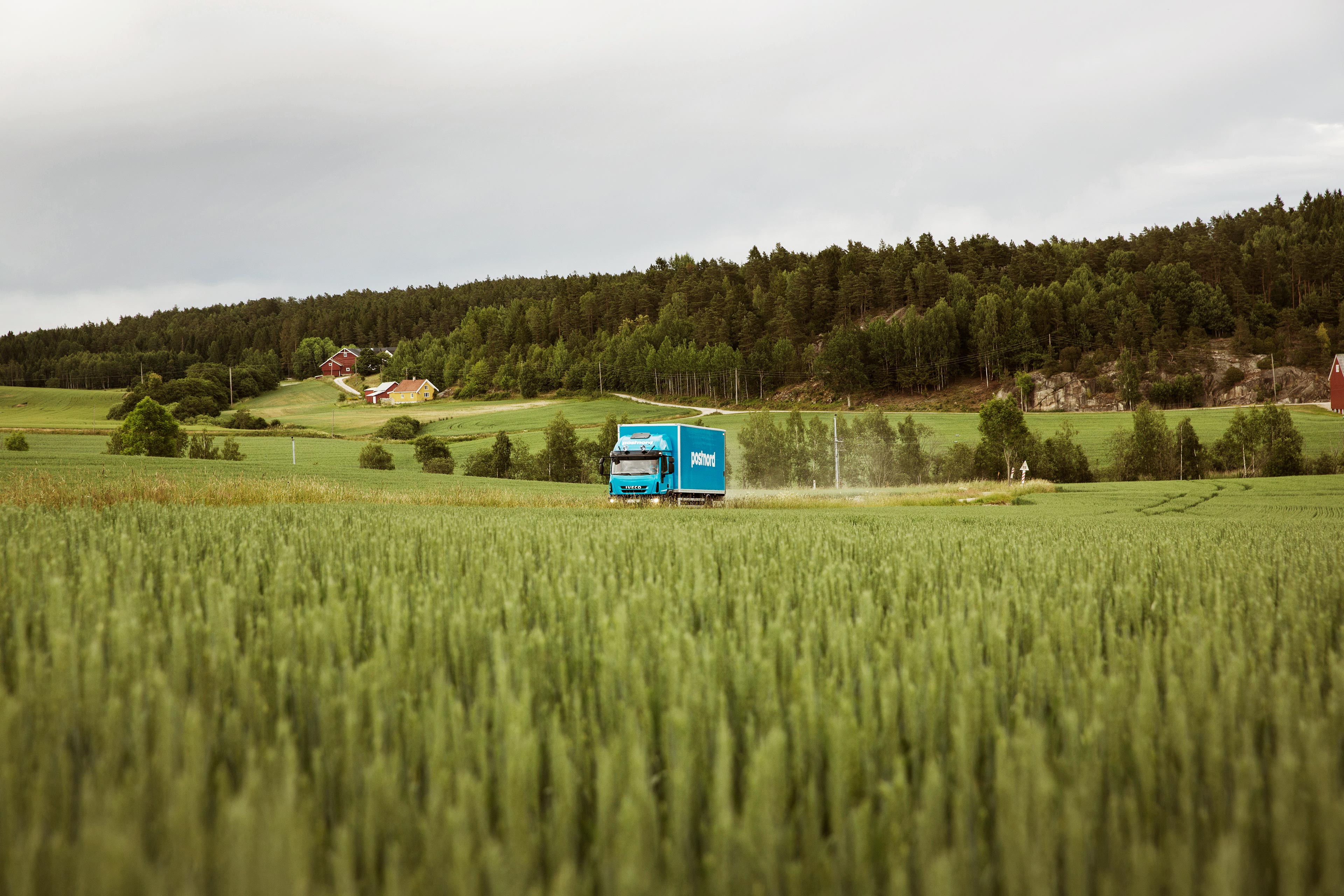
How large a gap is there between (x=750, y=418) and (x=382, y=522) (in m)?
71.8

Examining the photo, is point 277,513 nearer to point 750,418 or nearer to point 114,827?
point 114,827

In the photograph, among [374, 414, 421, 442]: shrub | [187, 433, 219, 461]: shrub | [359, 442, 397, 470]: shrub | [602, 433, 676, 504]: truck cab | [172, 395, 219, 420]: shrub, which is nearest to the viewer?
[602, 433, 676, 504]: truck cab

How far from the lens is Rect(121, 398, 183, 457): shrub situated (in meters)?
56.6

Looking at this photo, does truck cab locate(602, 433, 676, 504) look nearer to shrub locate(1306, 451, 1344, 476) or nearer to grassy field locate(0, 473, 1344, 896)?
grassy field locate(0, 473, 1344, 896)

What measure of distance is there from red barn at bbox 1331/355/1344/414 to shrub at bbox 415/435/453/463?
4115 inches

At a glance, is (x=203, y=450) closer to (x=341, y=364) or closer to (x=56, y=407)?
(x=56, y=407)

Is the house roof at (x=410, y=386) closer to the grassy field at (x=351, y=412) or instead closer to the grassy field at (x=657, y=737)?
the grassy field at (x=351, y=412)

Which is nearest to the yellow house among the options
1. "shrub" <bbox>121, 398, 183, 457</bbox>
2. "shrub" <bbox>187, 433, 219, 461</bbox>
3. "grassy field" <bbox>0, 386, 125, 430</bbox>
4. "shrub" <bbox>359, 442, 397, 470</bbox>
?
"grassy field" <bbox>0, 386, 125, 430</bbox>

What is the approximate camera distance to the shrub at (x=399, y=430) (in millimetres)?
93750

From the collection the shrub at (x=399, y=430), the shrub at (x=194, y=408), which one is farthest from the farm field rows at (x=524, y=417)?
the shrub at (x=194, y=408)

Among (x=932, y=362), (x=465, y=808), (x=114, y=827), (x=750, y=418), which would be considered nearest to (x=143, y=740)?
(x=114, y=827)

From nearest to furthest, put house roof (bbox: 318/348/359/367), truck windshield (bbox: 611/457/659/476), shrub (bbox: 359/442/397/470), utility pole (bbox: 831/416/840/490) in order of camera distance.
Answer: truck windshield (bbox: 611/457/659/476), shrub (bbox: 359/442/397/470), utility pole (bbox: 831/416/840/490), house roof (bbox: 318/348/359/367)

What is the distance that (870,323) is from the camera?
476 ft

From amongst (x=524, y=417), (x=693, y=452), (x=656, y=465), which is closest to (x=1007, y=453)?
(x=693, y=452)
